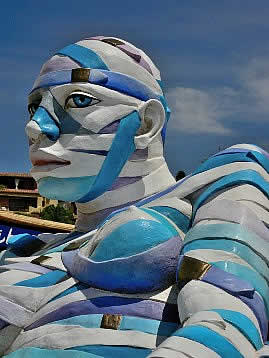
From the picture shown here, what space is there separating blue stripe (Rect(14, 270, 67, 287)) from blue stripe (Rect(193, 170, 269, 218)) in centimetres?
61

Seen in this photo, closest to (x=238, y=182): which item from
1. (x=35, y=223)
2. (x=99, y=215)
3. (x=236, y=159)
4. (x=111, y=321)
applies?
(x=236, y=159)

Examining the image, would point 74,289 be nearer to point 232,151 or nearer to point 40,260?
point 40,260

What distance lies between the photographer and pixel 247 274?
2.72 meters

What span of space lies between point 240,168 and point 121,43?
0.94 meters

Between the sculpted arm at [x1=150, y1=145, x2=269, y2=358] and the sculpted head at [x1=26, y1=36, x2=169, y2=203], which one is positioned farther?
the sculpted head at [x1=26, y1=36, x2=169, y2=203]

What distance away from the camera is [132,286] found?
2.94 meters

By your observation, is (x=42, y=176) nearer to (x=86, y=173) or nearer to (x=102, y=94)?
(x=86, y=173)

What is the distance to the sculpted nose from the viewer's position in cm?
354

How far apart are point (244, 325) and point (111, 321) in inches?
22.5

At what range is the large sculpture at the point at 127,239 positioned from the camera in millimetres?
2680

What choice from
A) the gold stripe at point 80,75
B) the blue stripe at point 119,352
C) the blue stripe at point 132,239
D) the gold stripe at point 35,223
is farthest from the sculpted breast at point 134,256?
the gold stripe at point 35,223

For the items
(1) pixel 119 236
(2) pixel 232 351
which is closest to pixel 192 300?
(2) pixel 232 351

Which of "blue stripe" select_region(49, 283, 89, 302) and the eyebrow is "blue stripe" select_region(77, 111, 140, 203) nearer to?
the eyebrow

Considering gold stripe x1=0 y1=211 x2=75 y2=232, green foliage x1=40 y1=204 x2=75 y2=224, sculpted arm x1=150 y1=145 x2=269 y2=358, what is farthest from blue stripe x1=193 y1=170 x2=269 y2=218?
green foliage x1=40 y1=204 x2=75 y2=224
